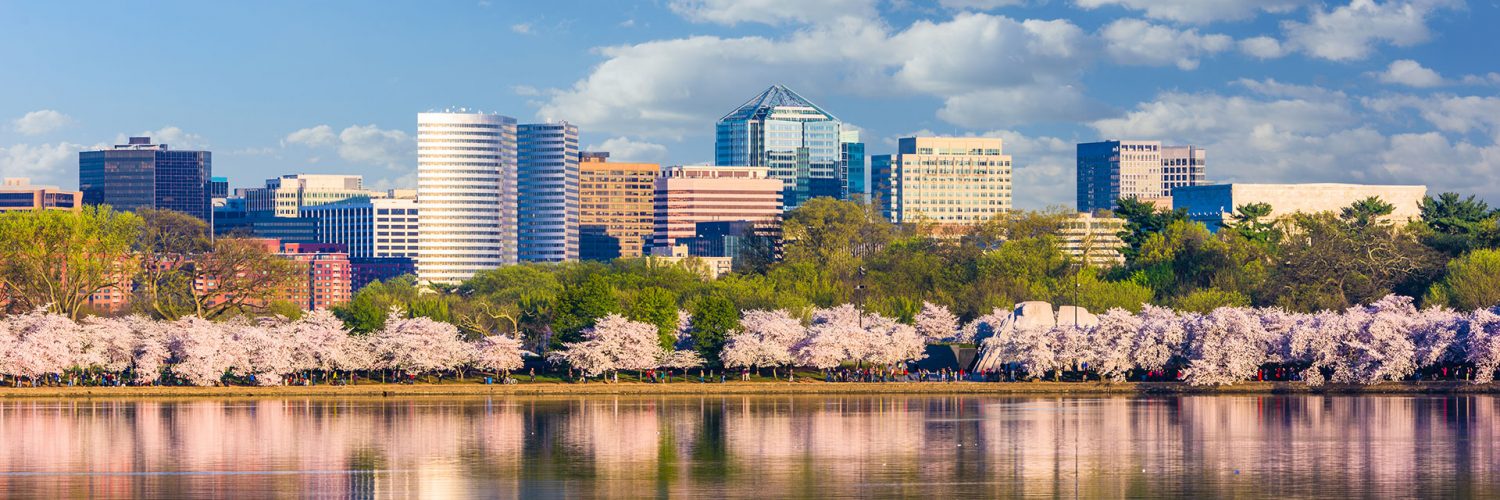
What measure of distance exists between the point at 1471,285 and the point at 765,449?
8134cm

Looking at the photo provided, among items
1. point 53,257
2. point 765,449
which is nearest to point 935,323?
point 53,257

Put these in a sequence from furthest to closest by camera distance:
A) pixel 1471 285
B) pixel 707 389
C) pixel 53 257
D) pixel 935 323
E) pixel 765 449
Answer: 1. pixel 935 323
2. pixel 53 257
3. pixel 1471 285
4. pixel 707 389
5. pixel 765 449

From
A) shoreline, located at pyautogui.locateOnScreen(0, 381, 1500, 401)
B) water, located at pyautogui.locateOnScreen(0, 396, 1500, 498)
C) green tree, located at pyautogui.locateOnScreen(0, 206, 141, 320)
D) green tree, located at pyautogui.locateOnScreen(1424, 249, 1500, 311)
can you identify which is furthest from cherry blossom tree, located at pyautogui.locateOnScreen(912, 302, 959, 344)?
green tree, located at pyautogui.locateOnScreen(0, 206, 141, 320)

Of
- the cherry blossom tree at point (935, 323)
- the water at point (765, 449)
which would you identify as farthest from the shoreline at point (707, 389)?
the cherry blossom tree at point (935, 323)

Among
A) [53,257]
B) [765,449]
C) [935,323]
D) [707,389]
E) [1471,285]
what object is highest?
[53,257]

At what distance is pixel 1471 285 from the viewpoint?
14388 centimetres

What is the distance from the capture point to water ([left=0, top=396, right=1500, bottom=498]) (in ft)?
218

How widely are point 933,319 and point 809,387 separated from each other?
34041 mm

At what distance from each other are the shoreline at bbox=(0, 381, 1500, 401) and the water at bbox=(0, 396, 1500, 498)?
10813 mm

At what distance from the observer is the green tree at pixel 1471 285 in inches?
5605

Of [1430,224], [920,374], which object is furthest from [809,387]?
[1430,224]

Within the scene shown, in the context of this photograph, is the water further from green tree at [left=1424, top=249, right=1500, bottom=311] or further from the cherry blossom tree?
the cherry blossom tree

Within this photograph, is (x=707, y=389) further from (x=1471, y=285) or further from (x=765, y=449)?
(x=1471, y=285)

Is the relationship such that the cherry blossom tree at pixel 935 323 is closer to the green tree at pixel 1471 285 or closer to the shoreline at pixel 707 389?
the shoreline at pixel 707 389
